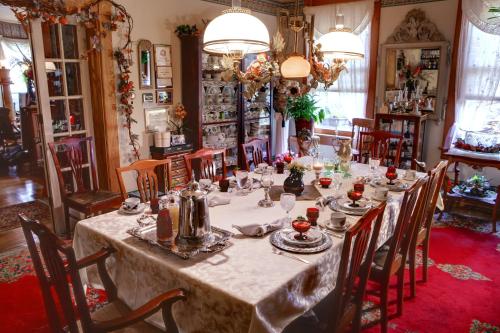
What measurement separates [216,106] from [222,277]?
3892mm

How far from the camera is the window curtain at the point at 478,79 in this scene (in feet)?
15.2

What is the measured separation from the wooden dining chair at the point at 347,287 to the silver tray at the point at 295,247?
0.13 m

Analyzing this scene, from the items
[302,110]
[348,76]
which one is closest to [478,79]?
[348,76]

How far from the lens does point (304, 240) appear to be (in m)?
1.84

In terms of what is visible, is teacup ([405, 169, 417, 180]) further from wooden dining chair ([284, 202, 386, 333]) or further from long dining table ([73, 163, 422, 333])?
wooden dining chair ([284, 202, 386, 333])

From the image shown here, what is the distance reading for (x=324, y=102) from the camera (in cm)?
632

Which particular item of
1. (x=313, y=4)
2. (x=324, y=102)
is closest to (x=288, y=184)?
(x=324, y=102)

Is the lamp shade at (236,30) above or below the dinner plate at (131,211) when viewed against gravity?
above

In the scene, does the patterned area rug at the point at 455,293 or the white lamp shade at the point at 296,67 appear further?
the white lamp shade at the point at 296,67

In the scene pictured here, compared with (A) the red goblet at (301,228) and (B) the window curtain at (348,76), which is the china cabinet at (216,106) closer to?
(B) the window curtain at (348,76)

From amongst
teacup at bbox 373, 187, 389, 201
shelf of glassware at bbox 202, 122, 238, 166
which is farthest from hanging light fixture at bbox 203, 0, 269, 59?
shelf of glassware at bbox 202, 122, 238, 166

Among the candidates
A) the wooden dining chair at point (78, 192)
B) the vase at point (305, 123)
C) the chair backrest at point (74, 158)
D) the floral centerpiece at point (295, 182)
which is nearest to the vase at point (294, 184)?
the floral centerpiece at point (295, 182)

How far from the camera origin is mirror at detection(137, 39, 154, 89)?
4285mm

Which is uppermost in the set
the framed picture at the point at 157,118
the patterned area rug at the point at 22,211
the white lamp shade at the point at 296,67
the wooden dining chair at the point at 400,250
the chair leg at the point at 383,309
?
the white lamp shade at the point at 296,67
